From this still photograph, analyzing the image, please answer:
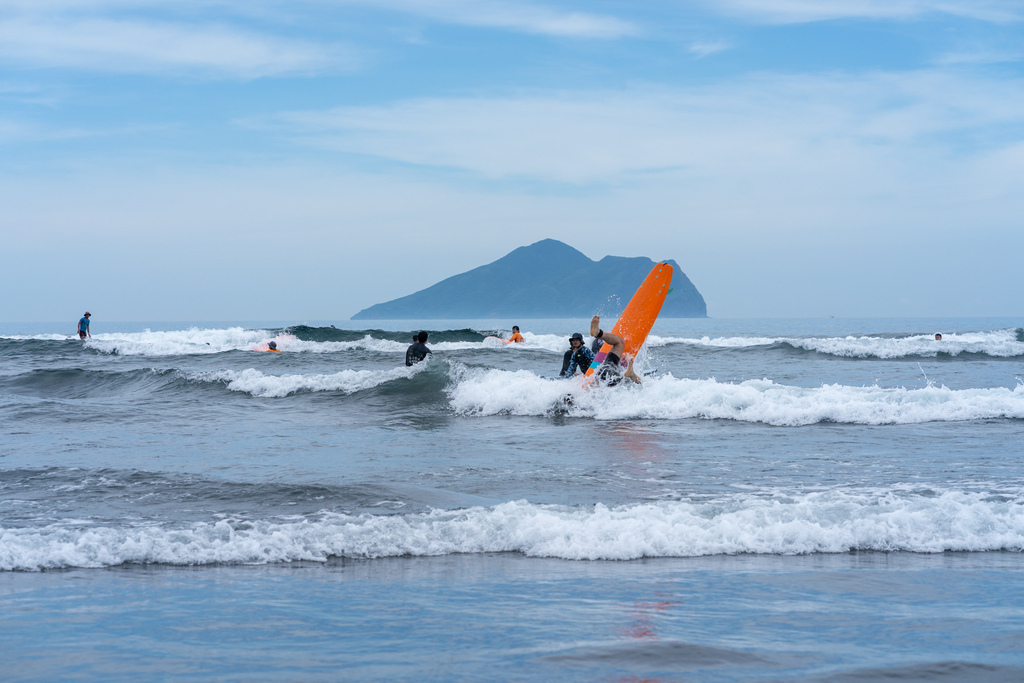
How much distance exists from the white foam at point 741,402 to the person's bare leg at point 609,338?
0.79 metres

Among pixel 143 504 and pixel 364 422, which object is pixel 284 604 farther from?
pixel 364 422

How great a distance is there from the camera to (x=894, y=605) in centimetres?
409

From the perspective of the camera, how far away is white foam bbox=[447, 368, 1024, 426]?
1215 cm

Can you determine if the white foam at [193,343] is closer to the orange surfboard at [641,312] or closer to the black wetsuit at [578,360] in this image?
the black wetsuit at [578,360]

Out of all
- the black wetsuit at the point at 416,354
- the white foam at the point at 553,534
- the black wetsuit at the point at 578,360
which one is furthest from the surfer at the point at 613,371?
the white foam at the point at 553,534

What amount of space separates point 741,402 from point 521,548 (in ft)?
28.0

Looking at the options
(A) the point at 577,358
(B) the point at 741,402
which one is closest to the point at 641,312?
(A) the point at 577,358

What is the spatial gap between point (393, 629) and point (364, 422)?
30.5 ft

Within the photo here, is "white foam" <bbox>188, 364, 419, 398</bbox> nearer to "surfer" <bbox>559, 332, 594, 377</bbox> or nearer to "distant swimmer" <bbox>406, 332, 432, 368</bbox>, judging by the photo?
"distant swimmer" <bbox>406, 332, 432, 368</bbox>

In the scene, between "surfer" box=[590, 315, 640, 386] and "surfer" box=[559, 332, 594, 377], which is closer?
"surfer" box=[590, 315, 640, 386]

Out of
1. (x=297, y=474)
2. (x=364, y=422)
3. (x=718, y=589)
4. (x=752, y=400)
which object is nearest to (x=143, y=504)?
(x=297, y=474)

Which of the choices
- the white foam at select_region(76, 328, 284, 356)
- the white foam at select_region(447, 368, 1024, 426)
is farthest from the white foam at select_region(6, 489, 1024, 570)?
the white foam at select_region(76, 328, 284, 356)

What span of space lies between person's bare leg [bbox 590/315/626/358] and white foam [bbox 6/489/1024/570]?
222 inches

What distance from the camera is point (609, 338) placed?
40.0 ft
